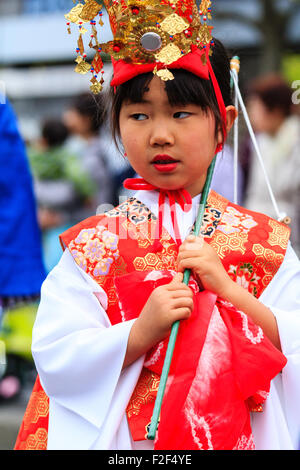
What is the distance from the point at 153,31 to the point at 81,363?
2.90ft

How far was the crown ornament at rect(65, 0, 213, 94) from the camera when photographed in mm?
1926

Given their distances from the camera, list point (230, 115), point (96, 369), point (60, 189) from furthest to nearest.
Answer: point (60, 189) < point (230, 115) < point (96, 369)

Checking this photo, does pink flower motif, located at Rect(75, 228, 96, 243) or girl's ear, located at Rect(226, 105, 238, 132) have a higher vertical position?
girl's ear, located at Rect(226, 105, 238, 132)

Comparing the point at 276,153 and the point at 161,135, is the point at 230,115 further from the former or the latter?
the point at 276,153

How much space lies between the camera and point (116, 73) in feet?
6.78

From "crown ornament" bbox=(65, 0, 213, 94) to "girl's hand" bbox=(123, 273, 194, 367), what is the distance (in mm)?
537

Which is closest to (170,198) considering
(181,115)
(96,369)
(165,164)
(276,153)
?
(165,164)

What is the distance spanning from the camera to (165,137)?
193 centimetres

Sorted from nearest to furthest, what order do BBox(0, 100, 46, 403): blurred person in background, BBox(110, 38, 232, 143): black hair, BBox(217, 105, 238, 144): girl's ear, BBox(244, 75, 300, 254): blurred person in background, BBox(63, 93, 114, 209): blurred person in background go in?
BBox(110, 38, 232, 143): black hair, BBox(217, 105, 238, 144): girl's ear, BBox(0, 100, 46, 403): blurred person in background, BBox(244, 75, 300, 254): blurred person in background, BBox(63, 93, 114, 209): blurred person in background

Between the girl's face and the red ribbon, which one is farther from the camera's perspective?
the red ribbon

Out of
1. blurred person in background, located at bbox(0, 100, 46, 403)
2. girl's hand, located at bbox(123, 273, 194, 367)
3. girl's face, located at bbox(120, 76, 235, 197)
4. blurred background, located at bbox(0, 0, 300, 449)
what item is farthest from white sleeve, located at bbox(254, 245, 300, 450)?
blurred person in background, located at bbox(0, 100, 46, 403)

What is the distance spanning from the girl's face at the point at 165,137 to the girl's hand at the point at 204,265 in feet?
0.65

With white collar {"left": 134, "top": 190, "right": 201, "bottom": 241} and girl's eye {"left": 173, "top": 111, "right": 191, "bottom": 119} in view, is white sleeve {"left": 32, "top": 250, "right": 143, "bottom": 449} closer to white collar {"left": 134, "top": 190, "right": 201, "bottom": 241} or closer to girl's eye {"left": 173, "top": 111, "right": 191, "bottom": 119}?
white collar {"left": 134, "top": 190, "right": 201, "bottom": 241}
